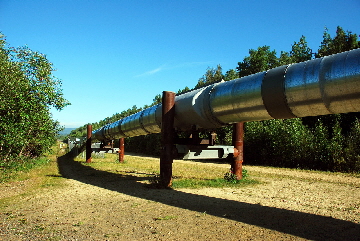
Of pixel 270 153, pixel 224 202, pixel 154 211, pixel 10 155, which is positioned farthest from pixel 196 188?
pixel 270 153

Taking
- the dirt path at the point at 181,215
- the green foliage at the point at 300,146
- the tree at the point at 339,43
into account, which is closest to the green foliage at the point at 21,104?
the dirt path at the point at 181,215

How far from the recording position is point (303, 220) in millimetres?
4938

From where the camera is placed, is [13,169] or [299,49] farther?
[299,49]

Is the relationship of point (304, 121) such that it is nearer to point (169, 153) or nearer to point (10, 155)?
point (169, 153)

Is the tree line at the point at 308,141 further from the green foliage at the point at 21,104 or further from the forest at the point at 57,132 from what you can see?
the green foliage at the point at 21,104

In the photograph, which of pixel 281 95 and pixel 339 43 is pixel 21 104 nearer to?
pixel 281 95

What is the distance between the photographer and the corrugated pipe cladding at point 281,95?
455 cm

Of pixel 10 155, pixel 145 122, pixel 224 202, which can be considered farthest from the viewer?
pixel 10 155

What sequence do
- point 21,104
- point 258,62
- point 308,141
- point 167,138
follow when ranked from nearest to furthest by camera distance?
point 167,138 → point 21,104 → point 308,141 → point 258,62

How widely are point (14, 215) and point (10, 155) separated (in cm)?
843

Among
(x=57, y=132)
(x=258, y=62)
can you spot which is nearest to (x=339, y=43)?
(x=258, y=62)

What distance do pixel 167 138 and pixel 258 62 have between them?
3953cm

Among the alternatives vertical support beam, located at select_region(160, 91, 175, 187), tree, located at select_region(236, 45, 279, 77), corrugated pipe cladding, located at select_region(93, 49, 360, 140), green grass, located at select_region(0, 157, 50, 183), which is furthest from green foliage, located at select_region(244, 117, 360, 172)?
tree, located at select_region(236, 45, 279, 77)

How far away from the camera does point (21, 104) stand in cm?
1216
